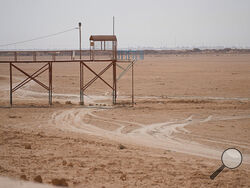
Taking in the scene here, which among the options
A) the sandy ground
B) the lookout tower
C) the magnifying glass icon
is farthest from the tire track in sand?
the lookout tower

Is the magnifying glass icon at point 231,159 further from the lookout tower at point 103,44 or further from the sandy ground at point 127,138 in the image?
the lookout tower at point 103,44

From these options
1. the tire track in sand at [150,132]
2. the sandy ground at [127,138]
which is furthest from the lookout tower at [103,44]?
the tire track in sand at [150,132]

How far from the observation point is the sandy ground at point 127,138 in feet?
33.5

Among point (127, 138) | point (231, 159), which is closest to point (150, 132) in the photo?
point (127, 138)

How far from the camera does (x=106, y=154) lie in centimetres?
1241

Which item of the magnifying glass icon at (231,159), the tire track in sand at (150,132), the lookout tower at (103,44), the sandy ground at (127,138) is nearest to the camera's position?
the sandy ground at (127,138)

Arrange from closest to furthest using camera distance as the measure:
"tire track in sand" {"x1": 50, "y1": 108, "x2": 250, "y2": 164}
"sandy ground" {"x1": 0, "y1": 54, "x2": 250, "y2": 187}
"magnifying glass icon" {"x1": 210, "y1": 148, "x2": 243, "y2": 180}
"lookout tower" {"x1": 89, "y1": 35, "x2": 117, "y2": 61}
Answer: "sandy ground" {"x1": 0, "y1": 54, "x2": 250, "y2": 187} → "magnifying glass icon" {"x1": 210, "y1": 148, "x2": 243, "y2": 180} → "tire track in sand" {"x1": 50, "y1": 108, "x2": 250, "y2": 164} → "lookout tower" {"x1": 89, "y1": 35, "x2": 117, "y2": 61}

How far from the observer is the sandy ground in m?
10.2

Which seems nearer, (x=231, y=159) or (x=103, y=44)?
(x=231, y=159)

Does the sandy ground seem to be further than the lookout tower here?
→ No

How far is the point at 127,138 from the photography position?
1555cm

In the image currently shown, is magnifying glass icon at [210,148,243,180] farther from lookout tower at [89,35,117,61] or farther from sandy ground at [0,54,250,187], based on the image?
lookout tower at [89,35,117,61]

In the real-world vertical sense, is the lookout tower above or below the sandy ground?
above

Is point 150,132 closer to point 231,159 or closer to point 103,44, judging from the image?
point 231,159
